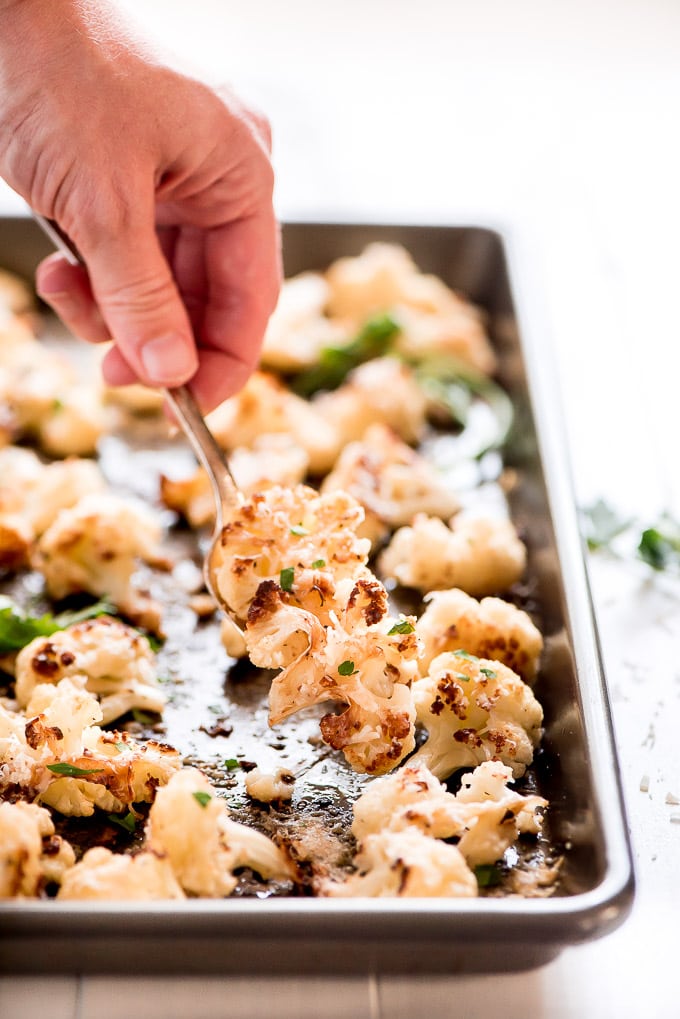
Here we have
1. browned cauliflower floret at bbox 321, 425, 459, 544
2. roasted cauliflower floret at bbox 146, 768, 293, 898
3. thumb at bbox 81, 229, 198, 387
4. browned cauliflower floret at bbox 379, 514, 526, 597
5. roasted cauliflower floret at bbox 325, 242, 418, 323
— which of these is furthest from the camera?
roasted cauliflower floret at bbox 325, 242, 418, 323

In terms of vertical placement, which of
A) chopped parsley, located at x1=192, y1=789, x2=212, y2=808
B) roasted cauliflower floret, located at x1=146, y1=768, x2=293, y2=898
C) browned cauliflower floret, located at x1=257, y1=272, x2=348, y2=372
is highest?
chopped parsley, located at x1=192, y1=789, x2=212, y2=808

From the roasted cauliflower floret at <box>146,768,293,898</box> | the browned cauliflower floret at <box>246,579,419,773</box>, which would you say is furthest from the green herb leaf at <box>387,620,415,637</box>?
the roasted cauliflower floret at <box>146,768,293,898</box>

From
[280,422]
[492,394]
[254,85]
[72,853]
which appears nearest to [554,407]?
[492,394]

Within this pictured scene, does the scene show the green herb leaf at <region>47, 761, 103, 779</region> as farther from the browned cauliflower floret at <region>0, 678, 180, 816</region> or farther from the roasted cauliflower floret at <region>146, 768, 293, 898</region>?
the roasted cauliflower floret at <region>146, 768, 293, 898</region>

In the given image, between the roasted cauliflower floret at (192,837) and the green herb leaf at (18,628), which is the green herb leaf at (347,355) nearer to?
the green herb leaf at (18,628)

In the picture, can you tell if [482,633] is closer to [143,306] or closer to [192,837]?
[192,837]

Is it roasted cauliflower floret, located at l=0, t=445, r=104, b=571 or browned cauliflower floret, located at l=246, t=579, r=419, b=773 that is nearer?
browned cauliflower floret, located at l=246, t=579, r=419, b=773

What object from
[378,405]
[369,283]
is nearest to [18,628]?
[378,405]
